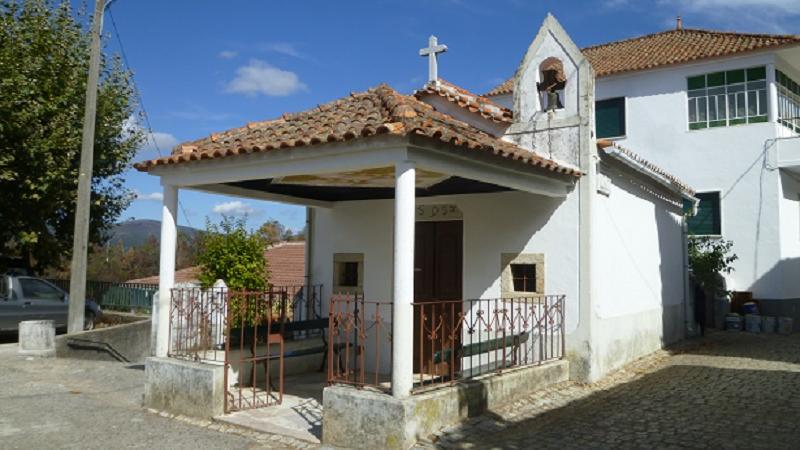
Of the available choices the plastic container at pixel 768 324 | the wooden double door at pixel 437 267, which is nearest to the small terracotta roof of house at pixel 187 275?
the wooden double door at pixel 437 267

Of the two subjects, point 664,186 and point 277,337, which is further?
point 664,186

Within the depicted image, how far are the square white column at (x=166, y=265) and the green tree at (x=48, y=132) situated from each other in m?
7.82

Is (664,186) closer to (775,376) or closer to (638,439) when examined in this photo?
(775,376)

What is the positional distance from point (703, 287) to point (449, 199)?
25.0 ft

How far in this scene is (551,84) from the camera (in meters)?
8.59

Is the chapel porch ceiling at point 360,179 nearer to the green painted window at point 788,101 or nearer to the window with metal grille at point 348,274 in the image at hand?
the window with metal grille at point 348,274

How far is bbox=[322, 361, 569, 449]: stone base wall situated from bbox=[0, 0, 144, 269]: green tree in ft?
36.8

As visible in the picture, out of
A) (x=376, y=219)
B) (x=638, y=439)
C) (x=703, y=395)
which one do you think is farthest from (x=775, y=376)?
(x=376, y=219)

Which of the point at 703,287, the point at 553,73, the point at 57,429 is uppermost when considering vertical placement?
the point at 553,73

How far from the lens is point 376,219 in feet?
31.5

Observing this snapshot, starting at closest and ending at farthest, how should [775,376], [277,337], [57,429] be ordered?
[57,429] → [277,337] → [775,376]

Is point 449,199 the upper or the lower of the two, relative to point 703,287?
upper

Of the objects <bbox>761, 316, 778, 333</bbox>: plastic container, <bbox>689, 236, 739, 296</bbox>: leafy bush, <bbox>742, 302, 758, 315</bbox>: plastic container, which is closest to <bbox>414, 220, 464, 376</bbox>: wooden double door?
<bbox>689, 236, 739, 296</bbox>: leafy bush

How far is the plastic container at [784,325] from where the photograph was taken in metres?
14.3
